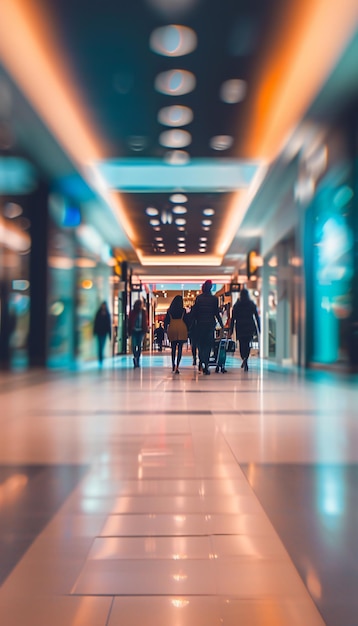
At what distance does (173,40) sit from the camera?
8883 millimetres

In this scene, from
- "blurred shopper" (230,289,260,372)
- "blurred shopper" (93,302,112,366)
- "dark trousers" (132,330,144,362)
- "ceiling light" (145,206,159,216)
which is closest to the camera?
"blurred shopper" (230,289,260,372)

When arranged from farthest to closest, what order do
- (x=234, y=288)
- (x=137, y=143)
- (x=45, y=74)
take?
(x=234, y=288) < (x=137, y=143) < (x=45, y=74)

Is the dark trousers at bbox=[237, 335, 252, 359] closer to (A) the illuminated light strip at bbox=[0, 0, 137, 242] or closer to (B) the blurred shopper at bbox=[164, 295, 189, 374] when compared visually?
(B) the blurred shopper at bbox=[164, 295, 189, 374]

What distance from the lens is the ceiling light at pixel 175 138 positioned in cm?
1281

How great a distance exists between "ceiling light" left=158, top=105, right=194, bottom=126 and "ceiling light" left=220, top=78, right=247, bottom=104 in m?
0.85

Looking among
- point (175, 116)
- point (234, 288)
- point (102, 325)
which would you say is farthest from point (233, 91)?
point (234, 288)

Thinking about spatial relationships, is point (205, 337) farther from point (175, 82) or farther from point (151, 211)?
point (151, 211)

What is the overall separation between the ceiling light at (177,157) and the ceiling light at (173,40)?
504cm

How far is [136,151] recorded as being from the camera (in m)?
14.1

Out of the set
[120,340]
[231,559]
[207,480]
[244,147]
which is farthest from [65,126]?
[120,340]

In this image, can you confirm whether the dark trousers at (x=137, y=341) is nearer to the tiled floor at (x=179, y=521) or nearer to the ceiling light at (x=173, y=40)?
the ceiling light at (x=173, y=40)

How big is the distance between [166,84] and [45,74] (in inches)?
77.1

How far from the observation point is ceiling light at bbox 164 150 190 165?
1437cm

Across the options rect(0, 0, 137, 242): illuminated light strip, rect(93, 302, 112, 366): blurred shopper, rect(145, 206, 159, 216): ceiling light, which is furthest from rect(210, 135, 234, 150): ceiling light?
rect(145, 206, 159, 216): ceiling light
